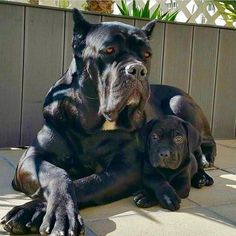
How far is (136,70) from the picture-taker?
219cm

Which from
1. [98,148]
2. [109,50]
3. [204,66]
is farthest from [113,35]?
[204,66]

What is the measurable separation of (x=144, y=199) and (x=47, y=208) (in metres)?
0.58

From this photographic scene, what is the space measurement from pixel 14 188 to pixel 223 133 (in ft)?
9.14

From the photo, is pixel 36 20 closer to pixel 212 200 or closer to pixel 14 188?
pixel 14 188

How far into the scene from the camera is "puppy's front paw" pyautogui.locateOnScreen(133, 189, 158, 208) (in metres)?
2.30

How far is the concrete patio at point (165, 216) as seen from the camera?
1992 mm

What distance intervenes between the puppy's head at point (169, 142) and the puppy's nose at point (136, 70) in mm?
371

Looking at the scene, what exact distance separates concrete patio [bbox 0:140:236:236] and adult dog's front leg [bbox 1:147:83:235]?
0.08 metres

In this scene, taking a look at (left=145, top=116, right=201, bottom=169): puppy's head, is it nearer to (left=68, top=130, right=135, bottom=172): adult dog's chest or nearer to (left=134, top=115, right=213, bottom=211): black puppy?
(left=134, top=115, right=213, bottom=211): black puppy

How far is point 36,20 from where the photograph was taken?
374 centimetres

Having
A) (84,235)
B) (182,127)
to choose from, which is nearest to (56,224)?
(84,235)

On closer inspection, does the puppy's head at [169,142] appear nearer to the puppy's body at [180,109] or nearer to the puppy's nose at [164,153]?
the puppy's nose at [164,153]

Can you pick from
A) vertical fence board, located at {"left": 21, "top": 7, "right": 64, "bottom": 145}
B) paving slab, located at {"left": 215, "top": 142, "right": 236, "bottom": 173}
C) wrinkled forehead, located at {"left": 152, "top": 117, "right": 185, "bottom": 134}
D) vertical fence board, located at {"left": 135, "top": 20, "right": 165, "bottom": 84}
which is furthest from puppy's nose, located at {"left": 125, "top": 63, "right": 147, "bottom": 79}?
vertical fence board, located at {"left": 135, "top": 20, "right": 165, "bottom": 84}

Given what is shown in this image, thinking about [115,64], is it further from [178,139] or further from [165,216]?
[165,216]
